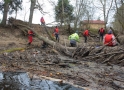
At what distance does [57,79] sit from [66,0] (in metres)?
28.2

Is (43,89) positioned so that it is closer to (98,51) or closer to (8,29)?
(98,51)

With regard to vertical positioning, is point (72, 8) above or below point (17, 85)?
above

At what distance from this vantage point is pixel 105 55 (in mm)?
10281

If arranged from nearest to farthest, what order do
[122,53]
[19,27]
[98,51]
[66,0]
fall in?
[122,53] < [98,51] < [19,27] < [66,0]

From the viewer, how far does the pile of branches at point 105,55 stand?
32.4 feet

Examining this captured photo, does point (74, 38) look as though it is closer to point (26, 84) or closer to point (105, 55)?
point (105, 55)

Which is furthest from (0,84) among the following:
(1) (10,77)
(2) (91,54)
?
(2) (91,54)

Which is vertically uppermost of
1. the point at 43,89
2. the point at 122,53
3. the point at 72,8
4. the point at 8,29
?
the point at 72,8

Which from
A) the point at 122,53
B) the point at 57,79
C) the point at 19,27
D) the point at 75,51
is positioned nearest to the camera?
the point at 57,79

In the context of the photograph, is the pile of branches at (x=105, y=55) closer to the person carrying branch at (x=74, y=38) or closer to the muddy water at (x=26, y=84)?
the person carrying branch at (x=74, y=38)

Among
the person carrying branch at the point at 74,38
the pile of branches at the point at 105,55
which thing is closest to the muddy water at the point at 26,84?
the pile of branches at the point at 105,55

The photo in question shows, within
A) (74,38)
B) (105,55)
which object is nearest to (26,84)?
(105,55)

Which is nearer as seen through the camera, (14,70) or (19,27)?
(14,70)

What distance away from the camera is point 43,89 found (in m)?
5.36
